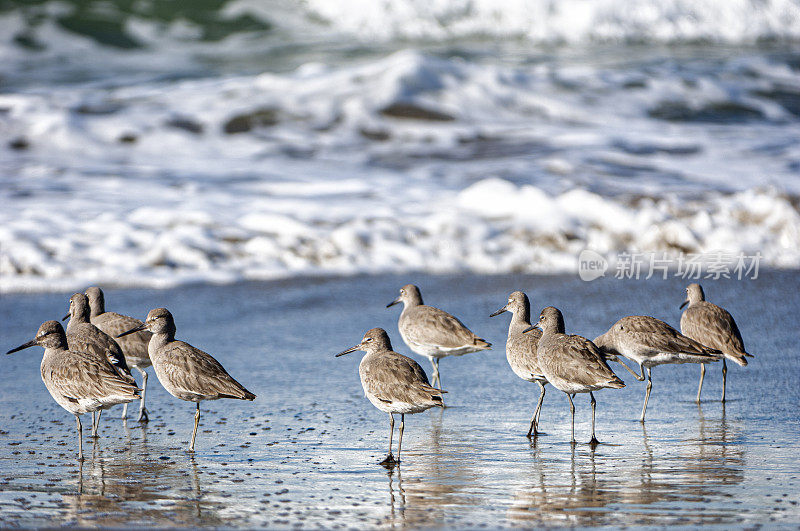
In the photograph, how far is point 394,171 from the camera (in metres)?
14.1

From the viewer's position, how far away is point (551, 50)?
22828 mm

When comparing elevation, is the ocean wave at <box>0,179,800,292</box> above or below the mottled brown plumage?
below

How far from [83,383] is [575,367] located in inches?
119

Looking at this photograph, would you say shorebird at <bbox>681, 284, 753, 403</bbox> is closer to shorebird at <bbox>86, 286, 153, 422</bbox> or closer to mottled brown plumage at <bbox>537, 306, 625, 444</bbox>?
mottled brown plumage at <bbox>537, 306, 625, 444</bbox>

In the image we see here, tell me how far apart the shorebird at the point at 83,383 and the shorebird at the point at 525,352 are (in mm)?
2516

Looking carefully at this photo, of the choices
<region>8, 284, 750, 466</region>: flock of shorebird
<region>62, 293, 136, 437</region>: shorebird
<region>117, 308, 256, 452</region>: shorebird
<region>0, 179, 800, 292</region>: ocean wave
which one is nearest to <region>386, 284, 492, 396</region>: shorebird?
<region>8, 284, 750, 466</region>: flock of shorebird

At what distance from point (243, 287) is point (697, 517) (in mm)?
6729

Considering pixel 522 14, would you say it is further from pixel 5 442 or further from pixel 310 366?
pixel 5 442

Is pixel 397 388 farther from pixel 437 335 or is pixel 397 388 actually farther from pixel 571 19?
pixel 571 19

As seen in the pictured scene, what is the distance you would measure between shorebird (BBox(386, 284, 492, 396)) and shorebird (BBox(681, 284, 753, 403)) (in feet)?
5.03

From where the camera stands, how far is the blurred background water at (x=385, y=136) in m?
11.2

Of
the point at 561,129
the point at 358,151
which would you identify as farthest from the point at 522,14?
the point at 358,151

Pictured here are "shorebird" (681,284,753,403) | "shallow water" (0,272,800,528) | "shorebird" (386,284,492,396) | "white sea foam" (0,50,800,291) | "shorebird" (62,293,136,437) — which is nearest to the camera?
"shallow water" (0,272,800,528)

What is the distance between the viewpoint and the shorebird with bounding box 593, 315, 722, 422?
6.23 m
